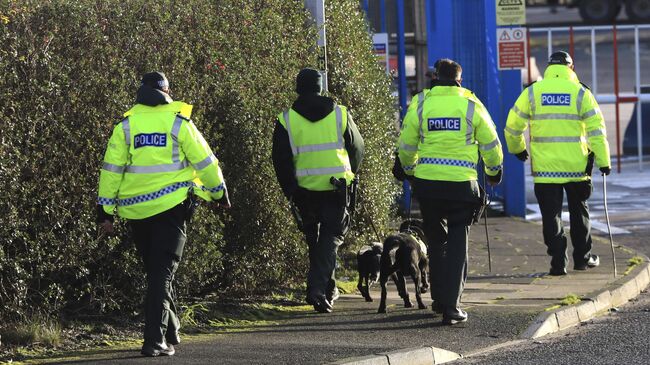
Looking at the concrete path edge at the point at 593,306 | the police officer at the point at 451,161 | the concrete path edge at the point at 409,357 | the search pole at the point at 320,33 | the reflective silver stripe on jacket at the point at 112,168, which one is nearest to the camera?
the concrete path edge at the point at 409,357

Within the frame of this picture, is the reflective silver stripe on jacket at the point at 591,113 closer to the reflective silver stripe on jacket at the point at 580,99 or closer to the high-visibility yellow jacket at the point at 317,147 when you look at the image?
the reflective silver stripe on jacket at the point at 580,99

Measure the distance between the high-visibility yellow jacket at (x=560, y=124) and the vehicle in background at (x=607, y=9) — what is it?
26.9m

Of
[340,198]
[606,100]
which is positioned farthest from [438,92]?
[606,100]

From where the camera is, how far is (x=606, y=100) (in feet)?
76.8

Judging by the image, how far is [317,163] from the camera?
9.80 m

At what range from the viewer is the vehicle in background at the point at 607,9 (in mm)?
38188

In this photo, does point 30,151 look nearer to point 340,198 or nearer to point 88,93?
point 88,93

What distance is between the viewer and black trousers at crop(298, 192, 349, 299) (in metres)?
9.90

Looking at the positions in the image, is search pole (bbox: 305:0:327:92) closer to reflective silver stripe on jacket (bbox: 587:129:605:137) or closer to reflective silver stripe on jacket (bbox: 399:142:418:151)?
reflective silver stripe on jacket (bbox: 399:142:418:151)

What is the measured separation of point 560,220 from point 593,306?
1.96 m

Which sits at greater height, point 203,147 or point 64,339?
point 203,147

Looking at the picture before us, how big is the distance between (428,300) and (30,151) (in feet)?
12.8

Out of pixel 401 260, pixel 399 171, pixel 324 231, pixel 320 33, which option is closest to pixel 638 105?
pixel 320 33

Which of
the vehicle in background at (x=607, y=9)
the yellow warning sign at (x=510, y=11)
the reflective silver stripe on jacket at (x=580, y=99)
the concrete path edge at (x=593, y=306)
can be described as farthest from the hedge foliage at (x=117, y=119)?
the vehicle in background at (x=607, y=9)
